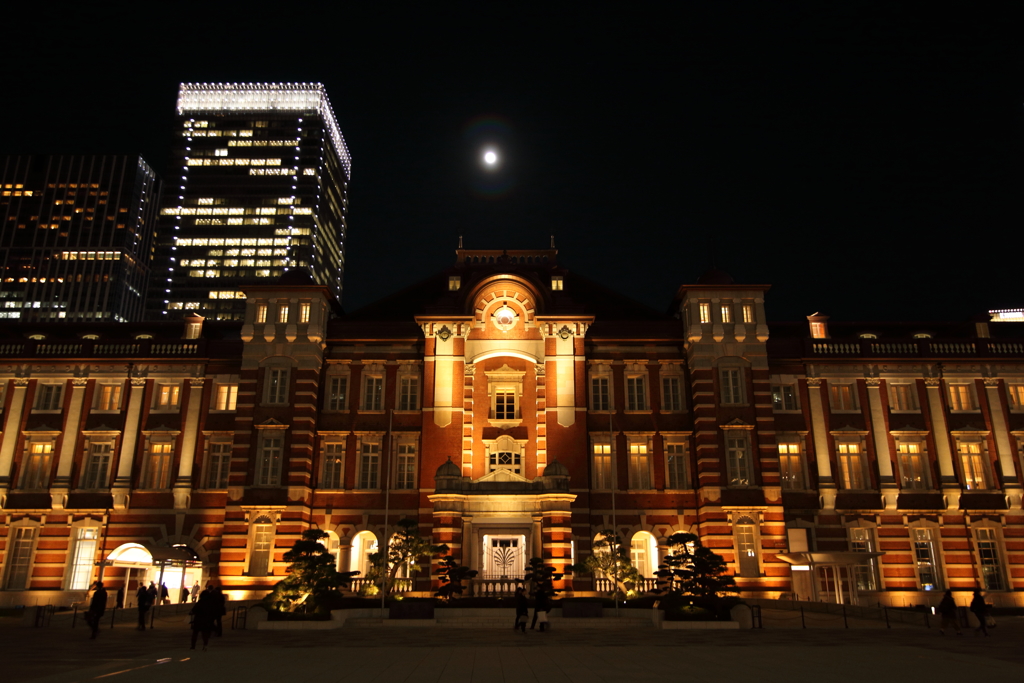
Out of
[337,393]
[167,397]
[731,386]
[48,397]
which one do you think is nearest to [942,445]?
[731,386]

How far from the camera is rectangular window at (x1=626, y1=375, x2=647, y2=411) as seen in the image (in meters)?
44.6

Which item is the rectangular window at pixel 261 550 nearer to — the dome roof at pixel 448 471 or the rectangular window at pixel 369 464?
the rectangular window at pixel 369 464

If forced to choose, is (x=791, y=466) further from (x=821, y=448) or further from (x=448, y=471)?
(x=448, y=471)

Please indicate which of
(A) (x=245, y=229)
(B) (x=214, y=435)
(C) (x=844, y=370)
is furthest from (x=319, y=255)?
(C) (x=844, y=370)

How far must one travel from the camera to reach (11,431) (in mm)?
44781

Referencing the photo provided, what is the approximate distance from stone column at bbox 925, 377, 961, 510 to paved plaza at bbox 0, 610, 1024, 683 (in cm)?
1524

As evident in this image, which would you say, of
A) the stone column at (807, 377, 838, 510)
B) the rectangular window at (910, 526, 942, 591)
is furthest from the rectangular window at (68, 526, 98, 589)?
the rectangular window at (910, 526, 942, 591)

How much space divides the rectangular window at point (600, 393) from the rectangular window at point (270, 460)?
54.7 feet

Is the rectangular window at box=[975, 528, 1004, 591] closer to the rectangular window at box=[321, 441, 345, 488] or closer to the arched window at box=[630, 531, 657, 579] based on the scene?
the arched window at box=[630, 531, 657, 579]

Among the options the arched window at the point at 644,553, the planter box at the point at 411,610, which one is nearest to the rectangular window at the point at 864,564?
the arched window at the point at 644,553

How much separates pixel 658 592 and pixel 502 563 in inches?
334

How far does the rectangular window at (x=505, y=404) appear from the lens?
43.9m

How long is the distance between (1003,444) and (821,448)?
9.94 m

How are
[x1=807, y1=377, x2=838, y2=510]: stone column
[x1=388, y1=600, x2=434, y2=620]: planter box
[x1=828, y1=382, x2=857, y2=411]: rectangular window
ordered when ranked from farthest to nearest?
1. [x1=828, y1=382, x2=857, y2=411]: rectangular window
2. [x1=807, y1=377, x2=838, y2=510]: stone column
3. [x1=388, y1=600, x2=434, y2=620]: planter box
